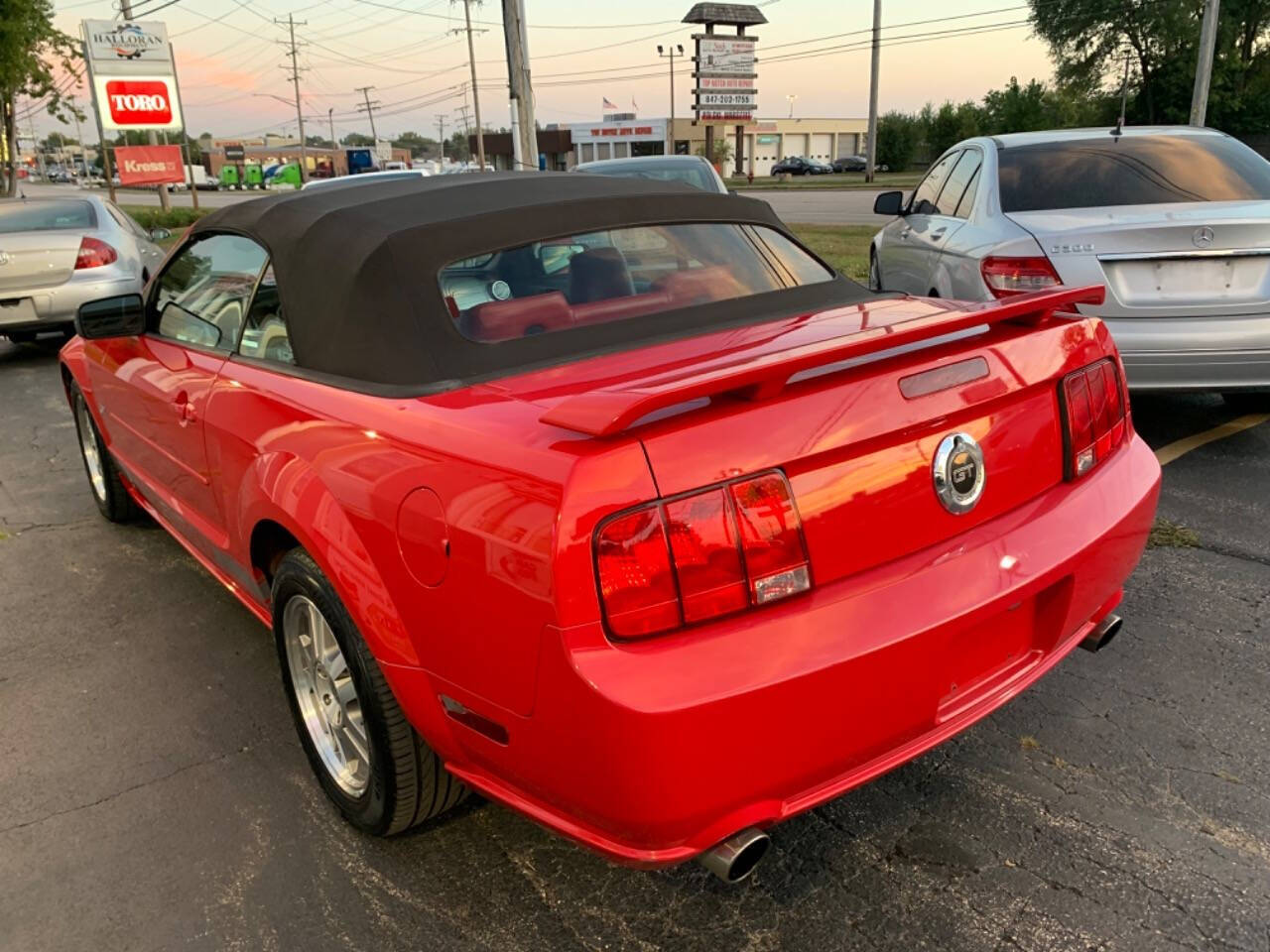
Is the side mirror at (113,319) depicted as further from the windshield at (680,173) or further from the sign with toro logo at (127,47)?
the sign with toro logo at (127,47)

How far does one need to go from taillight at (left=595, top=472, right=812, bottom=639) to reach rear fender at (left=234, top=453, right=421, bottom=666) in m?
0.58

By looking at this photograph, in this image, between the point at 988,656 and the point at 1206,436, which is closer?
the point at 988,656

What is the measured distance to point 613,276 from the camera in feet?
9.29

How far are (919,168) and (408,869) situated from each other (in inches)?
3063

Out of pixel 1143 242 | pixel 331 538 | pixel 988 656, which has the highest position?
pixel 1143 242

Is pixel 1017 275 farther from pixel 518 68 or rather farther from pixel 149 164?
pixel 149 164

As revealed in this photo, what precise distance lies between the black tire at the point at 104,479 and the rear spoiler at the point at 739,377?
360 centimetres

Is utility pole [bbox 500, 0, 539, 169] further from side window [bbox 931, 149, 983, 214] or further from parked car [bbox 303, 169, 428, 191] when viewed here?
side window [bbox 931, 149, 983, 214]

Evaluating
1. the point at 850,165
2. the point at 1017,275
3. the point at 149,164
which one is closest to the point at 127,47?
the point at 149,164

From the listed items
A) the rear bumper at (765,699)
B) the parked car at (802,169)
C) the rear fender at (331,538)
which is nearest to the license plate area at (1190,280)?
the rear bumper at (765,699)

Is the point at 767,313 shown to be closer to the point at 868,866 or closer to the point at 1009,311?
the point at 1009,311

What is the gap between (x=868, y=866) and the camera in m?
2.30

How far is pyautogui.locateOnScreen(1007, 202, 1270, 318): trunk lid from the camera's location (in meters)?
4.44

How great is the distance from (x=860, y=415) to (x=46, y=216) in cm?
1019
